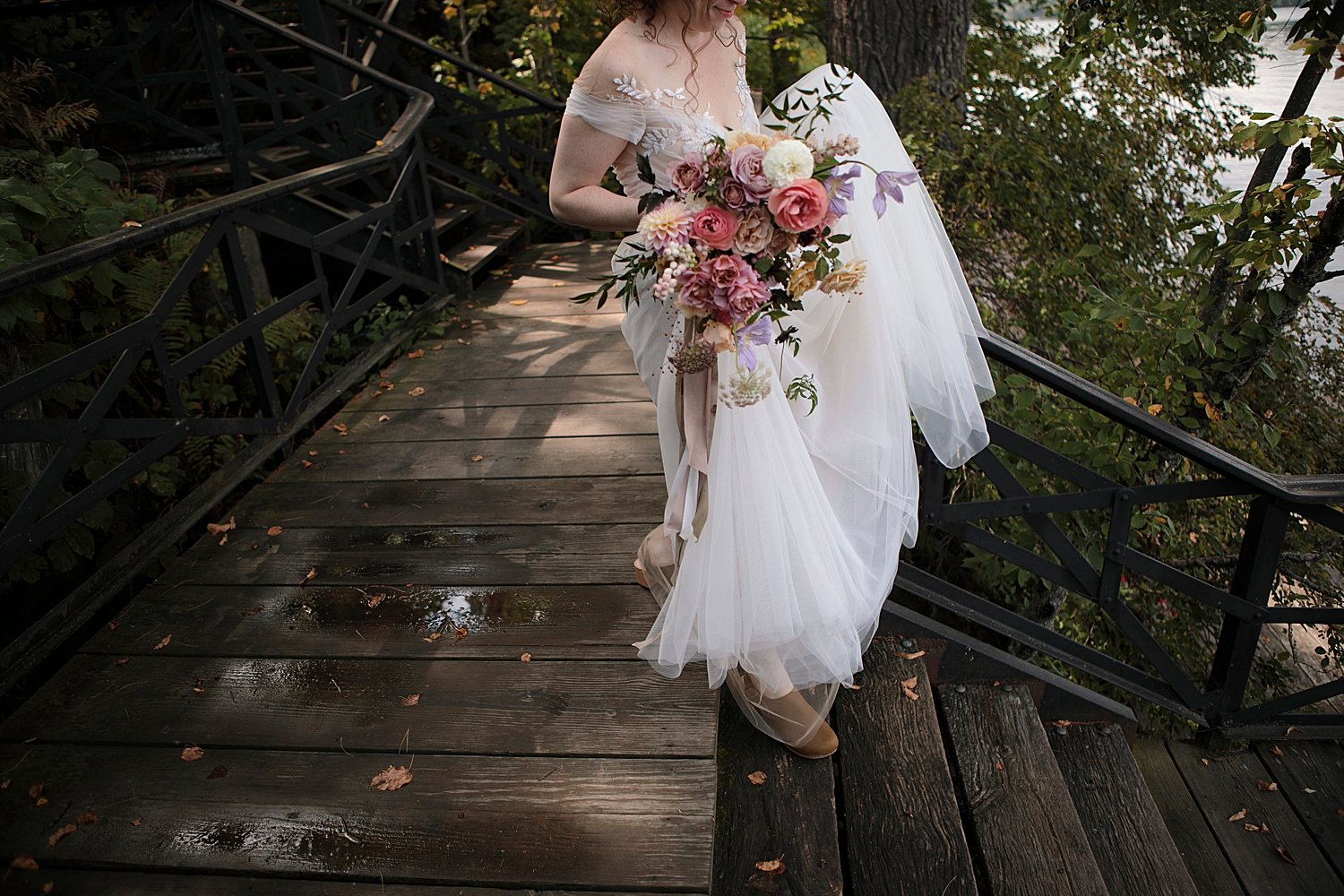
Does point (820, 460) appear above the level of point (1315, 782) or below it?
above

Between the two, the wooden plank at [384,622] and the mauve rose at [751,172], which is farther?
the wooden plank at [384,622]

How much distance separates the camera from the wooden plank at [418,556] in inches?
114

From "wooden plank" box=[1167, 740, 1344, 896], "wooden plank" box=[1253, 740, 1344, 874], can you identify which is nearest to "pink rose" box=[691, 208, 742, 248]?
"wooden plank" box=[1167, 740, 1344, 896]

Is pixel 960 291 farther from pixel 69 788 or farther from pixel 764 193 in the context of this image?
pixel 69 788

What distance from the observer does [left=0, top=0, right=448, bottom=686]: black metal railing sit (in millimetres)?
2643

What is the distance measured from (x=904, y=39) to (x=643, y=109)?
3052mm

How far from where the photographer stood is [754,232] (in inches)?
68.1

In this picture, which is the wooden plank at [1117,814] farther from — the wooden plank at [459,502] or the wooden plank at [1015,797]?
the wooden plank at [459,502]

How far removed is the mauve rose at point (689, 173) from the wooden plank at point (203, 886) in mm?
1422

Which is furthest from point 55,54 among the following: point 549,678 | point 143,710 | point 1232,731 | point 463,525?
point 1232,731

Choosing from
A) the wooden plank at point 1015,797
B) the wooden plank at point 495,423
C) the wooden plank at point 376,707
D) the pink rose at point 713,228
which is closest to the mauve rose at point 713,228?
the pink rose at point 713,228

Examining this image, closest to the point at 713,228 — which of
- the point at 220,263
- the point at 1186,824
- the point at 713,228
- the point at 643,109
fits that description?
the point at 713,228

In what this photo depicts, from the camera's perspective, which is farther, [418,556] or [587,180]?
[418,556]

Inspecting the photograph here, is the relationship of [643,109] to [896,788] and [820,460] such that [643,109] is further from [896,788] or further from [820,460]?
[896,788]
